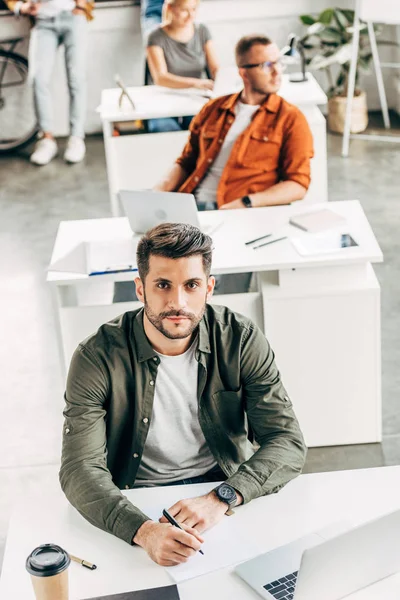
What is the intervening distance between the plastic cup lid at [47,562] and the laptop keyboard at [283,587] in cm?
40

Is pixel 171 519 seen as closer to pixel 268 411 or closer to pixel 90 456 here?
pixel 90 456

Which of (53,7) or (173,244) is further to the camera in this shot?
(53,7)

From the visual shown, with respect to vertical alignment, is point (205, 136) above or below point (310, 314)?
above

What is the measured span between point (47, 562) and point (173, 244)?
2.64 ft

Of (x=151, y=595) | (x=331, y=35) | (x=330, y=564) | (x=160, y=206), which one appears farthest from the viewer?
(x=331, y=35)

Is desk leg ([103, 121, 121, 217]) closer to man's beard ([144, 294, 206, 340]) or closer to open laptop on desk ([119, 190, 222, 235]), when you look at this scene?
open laptop on desk ([119, 190, 222, 235])

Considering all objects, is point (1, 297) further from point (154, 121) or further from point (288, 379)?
point (288, 379)

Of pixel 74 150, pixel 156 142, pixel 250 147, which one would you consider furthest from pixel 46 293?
pixel 74 150

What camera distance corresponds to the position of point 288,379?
10.8 ft

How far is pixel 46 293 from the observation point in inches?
184

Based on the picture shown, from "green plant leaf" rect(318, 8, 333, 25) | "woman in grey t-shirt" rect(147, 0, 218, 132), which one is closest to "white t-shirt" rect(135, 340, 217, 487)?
"woman in grey t-shirt" rect(147, 0, 218, 132)

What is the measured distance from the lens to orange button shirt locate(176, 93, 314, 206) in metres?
3.78

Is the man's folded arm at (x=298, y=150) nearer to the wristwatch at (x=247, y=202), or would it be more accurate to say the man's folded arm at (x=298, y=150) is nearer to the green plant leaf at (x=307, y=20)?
the wristwatch at (x=247, y=202)

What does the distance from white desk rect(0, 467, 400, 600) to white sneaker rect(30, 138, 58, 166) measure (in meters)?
4.60
